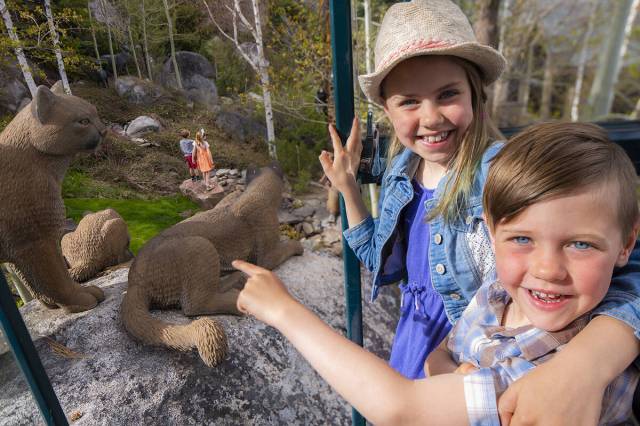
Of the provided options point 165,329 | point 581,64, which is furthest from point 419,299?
point 581,64

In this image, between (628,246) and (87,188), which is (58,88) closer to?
(87,188)

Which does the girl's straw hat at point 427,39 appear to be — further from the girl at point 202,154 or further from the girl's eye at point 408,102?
the girl at point 202,154

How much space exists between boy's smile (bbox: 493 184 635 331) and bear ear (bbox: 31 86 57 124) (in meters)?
1.07

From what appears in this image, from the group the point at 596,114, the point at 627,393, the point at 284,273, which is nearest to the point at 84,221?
the point at 284,273

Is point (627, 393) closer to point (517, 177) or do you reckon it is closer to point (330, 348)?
point (517, 177)

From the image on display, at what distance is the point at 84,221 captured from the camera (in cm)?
117

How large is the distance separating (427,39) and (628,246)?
63cm

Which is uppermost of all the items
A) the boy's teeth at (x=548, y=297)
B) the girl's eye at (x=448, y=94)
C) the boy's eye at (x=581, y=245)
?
the girl's eye at (x=448, y=94)

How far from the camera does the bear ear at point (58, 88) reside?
0.99 metres

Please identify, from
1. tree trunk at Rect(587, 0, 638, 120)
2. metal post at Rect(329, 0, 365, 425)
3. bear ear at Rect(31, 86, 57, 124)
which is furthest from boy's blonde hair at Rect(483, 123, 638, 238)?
tree trunk at Rect(587, 0, 638, 120)

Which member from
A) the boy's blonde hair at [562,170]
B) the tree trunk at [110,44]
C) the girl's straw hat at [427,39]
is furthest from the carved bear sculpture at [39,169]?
the boy's blonde hair at [562,170]

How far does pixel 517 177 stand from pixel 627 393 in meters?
0.43

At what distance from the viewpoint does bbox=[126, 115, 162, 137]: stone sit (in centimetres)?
110

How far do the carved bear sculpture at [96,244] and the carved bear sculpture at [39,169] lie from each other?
0.18 feet
